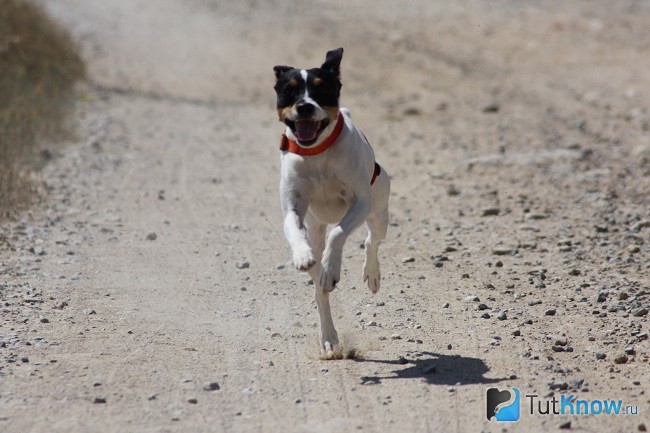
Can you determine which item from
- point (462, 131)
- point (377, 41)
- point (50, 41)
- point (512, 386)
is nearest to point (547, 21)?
point (377, 41)

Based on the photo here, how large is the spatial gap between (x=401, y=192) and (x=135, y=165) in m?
3.19

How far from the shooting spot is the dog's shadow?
5495mm

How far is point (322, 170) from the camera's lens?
598cm

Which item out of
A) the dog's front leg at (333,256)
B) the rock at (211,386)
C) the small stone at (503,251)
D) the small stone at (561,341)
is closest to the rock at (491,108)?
the small stone at (503,251)

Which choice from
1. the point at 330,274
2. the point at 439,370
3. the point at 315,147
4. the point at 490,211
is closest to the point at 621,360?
the point at 439,370

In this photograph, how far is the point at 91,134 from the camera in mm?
13258

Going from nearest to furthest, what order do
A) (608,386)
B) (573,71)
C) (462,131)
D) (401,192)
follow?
(608,386) < (401,192) < (462,131) < (573,71)

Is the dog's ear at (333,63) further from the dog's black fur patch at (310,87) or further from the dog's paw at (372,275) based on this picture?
the dog's paw at (372,275)

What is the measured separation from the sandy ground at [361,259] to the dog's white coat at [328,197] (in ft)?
1.61

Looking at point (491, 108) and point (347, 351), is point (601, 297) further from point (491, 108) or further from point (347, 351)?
point (491, 108)

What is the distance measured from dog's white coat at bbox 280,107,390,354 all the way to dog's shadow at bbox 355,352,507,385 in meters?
0.49

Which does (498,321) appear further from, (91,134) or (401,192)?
(91,134)

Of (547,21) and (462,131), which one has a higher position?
(547,21)

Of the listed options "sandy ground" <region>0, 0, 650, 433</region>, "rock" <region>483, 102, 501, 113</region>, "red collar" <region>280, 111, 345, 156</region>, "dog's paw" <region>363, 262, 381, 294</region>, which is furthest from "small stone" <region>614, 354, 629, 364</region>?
"rock" <region>483, 102, 501, 113</region>
